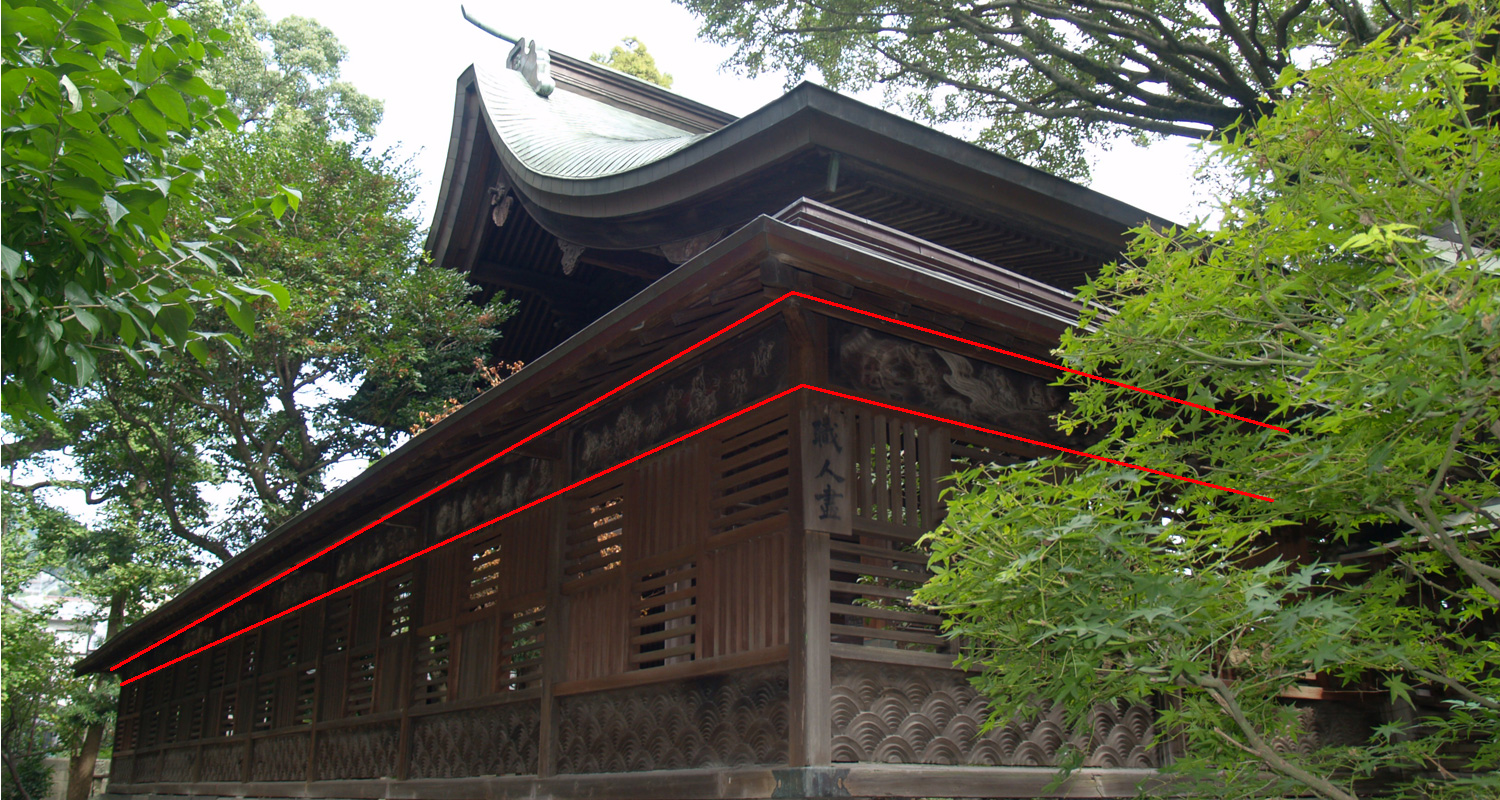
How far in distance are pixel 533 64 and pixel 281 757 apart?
7538mm

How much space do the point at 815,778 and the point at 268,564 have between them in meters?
8.82

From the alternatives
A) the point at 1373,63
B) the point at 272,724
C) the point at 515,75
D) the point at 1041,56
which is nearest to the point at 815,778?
the point at 1373,63

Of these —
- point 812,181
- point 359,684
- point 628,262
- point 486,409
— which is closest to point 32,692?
point 359,684

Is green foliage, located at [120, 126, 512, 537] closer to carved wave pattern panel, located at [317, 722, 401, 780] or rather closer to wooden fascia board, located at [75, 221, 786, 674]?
wooden fascia board, located at [75, 221, 786, 674]

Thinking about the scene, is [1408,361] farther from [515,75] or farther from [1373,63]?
[515,75]

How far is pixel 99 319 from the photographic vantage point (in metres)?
4.10

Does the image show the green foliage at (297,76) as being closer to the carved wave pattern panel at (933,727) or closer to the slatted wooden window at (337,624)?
the slatted wooden window at (337,624)

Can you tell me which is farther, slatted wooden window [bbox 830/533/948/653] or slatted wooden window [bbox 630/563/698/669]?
slatted wooden window [bbox 630/563/698/669]

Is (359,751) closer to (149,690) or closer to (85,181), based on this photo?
(85,181)

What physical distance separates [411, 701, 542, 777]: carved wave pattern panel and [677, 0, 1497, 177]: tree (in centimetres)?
1016

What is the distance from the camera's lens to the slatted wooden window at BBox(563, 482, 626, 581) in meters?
6.54

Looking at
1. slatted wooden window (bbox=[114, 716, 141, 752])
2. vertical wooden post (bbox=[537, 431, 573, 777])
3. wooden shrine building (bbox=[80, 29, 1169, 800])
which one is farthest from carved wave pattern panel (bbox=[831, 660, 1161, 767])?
slatted wooden window (bbox=[114, 716, 141, 752])

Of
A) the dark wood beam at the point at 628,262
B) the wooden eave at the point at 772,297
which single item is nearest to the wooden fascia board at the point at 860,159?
the dark wood beam at the point at 628,262

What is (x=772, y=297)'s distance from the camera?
500 centimetres
